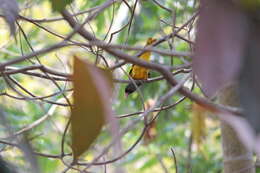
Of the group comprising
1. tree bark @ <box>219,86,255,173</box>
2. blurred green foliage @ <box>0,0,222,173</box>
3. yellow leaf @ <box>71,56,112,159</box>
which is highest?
blurred green foliage @ <box>0,0,222,173</box>

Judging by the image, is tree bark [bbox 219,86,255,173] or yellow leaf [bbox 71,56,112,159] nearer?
yellow leaf [bbox 71,56,112,159]

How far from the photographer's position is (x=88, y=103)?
44 cm

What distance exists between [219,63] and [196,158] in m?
2.02

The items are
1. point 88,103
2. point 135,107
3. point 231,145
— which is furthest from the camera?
point 135,107

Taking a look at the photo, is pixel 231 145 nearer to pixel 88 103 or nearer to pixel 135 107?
pixel 88 103

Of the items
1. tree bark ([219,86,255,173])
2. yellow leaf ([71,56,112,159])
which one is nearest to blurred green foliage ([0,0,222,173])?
tree bark ([219,86,255,173])

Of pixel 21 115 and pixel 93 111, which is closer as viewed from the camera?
pixel 93 111

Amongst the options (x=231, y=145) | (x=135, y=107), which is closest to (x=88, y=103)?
(x=231, y=145)

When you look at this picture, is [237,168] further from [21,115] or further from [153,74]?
[21,115]

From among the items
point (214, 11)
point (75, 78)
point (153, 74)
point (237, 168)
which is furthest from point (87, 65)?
point (153, 74)

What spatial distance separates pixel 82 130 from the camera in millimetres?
469

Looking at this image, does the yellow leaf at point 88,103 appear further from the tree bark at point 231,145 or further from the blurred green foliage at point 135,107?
the blurred green foliage at point 135,107

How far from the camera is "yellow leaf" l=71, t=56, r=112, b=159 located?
414 millimetres

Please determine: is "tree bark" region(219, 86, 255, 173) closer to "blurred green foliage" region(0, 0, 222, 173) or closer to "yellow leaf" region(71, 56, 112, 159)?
"blurred green foliage" region(0, 0, 222, 173)
